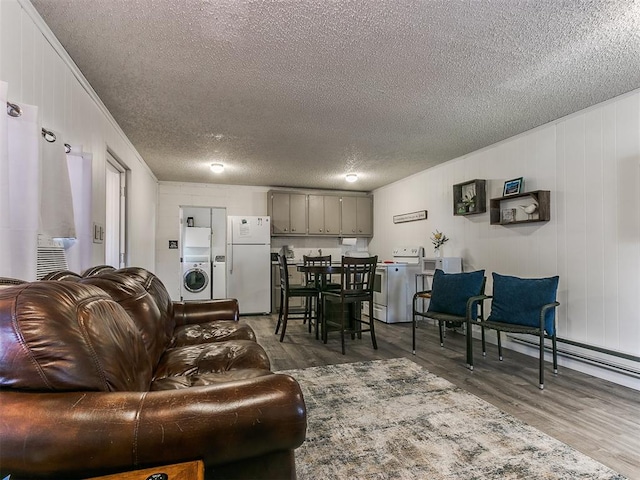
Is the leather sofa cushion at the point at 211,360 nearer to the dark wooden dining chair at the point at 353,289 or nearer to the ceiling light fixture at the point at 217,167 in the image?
the dark wooden dining chair at the point at 353,289

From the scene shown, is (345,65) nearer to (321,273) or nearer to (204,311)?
(204,311)

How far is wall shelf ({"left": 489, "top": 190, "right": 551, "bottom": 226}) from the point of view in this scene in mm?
3369

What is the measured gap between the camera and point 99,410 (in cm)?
85

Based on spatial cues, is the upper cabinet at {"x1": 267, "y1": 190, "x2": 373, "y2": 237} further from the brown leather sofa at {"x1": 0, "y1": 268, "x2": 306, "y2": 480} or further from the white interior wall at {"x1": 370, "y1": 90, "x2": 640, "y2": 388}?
the brown leather sofa at {"x1": 0, "y1": 268, "x2": 306, "y2": 480}

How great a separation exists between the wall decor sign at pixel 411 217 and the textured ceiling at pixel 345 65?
1.53 metres

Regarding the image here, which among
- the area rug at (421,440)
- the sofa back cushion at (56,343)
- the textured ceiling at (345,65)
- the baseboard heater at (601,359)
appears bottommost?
the area rug at (421,440)

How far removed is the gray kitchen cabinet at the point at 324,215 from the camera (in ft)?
21.4

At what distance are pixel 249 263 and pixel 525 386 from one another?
4.33m

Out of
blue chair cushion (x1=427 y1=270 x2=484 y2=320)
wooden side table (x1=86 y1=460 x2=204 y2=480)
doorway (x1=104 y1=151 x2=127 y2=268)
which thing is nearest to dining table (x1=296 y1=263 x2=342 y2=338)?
blue chair cushion (x1=427 y1=270 x2=484 y2=320)

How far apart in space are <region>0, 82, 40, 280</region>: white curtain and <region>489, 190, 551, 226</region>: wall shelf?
12.7 ft

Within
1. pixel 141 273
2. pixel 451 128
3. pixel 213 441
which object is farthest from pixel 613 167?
pixel 141 273

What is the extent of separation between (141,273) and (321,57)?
74.2 inches

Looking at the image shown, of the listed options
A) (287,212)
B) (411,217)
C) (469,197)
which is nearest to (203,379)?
(469,197)

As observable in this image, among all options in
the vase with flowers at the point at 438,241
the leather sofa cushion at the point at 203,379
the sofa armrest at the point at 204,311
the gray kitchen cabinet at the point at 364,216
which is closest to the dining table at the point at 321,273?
the sofa armrest at the point at 204,311
